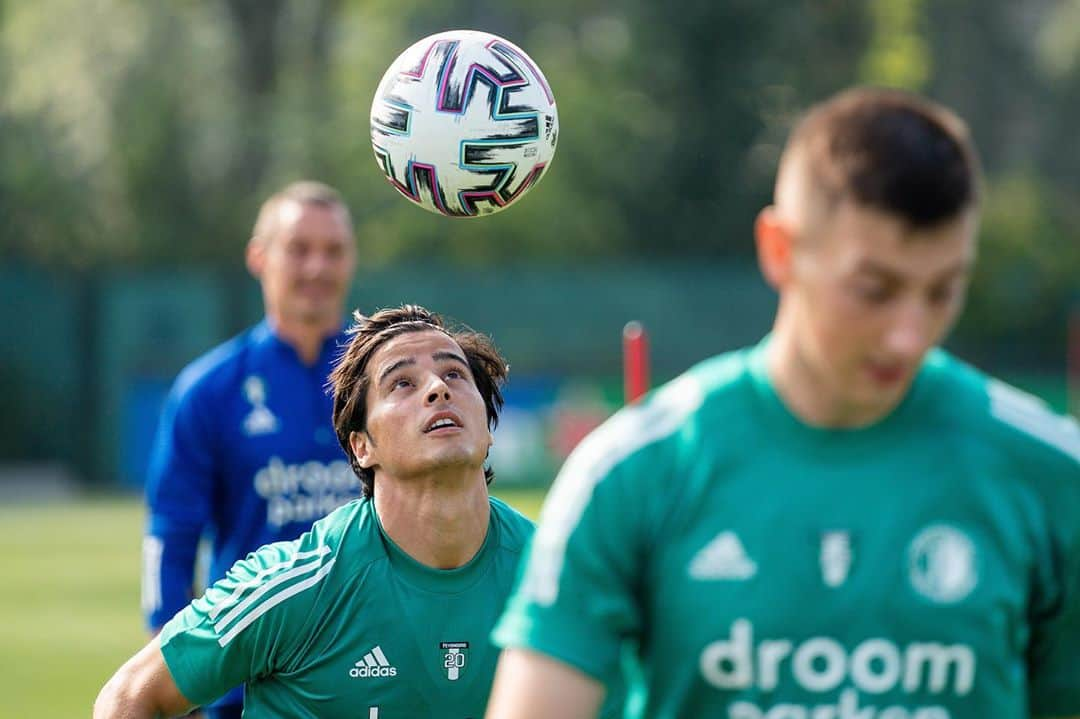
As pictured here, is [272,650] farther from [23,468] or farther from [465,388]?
[23,468]

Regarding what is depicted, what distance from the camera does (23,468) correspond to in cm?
3016

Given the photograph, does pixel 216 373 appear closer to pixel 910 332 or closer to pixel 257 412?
pixel 257 412

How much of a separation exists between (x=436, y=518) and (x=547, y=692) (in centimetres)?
198

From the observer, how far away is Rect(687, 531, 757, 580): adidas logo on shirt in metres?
3.05

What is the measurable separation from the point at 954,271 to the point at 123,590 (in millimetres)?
15081

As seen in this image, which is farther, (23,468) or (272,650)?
(23,468)

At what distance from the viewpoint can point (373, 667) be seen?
480cm

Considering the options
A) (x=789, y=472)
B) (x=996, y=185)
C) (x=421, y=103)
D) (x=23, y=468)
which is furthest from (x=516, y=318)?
(x=789, y=472)

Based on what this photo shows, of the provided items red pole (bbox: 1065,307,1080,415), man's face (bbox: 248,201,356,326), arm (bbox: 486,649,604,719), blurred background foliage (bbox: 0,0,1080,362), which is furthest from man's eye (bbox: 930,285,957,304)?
blurred background foliage (bbox: 0,0,1080,362)

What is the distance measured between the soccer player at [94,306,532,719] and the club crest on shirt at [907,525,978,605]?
2014mm

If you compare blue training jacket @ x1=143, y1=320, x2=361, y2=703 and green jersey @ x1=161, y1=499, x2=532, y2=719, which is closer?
green jersey @ x1=161, y1=499, x2=532, y2=719

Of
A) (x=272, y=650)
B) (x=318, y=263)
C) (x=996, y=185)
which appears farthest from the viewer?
(x=996, y=185)

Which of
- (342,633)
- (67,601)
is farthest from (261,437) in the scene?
(67,601)

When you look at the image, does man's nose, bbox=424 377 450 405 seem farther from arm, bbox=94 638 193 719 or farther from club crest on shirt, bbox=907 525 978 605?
club crest on shirt, bbox=907 525 978 605
